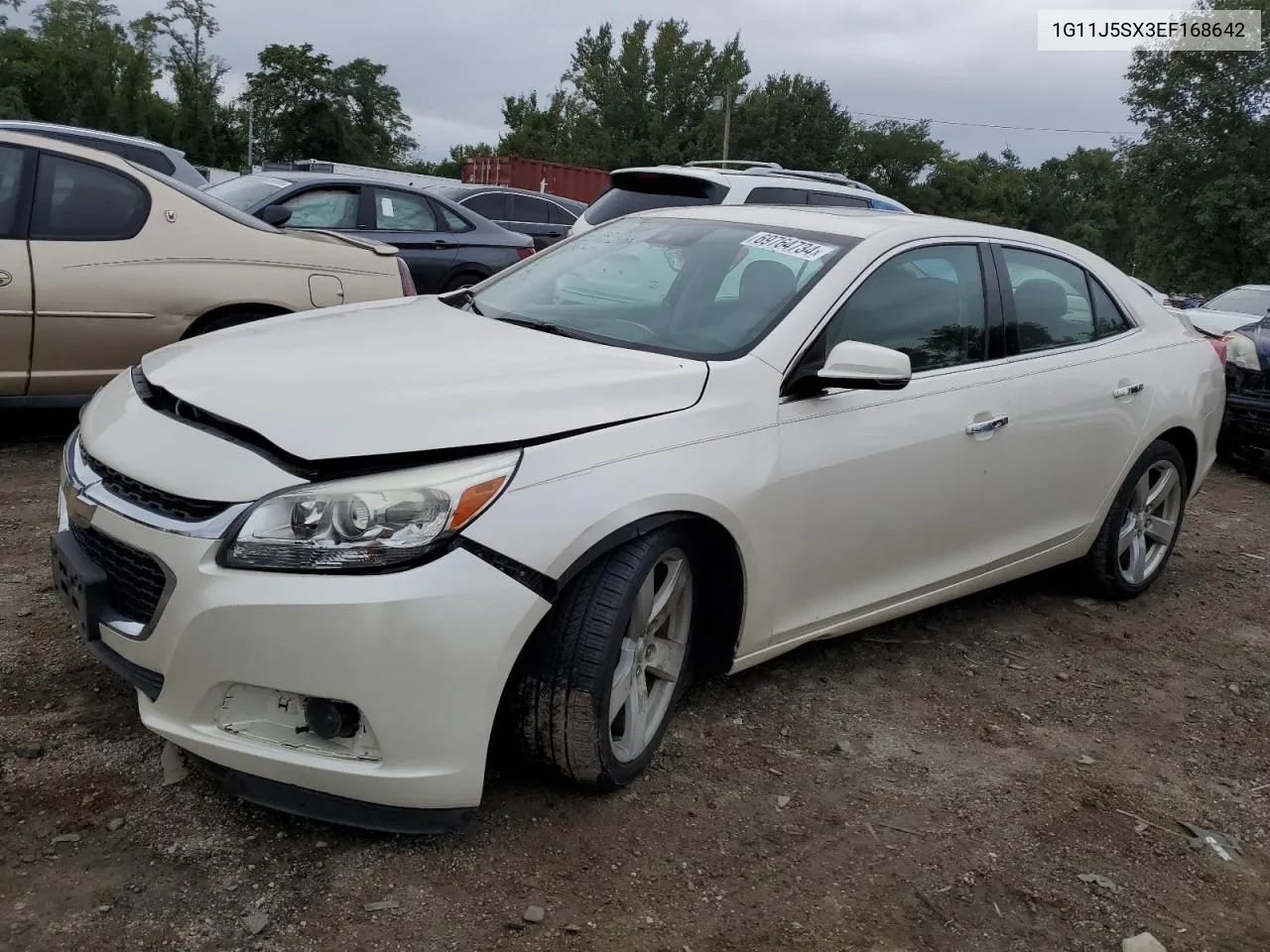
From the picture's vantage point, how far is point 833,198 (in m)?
9.57

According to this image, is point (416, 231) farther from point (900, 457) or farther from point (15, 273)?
point (900, 457)

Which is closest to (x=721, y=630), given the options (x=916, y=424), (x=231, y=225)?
(x=916, y=424)

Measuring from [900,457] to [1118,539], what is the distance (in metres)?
1.72

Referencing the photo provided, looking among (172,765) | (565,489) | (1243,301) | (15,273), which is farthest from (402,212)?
(1243,301)

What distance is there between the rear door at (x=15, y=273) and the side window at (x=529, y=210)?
9.35 m

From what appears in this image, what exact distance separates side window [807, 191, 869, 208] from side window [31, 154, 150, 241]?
540cm

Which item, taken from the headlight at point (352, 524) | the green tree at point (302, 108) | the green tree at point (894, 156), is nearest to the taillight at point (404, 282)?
the headlight at point (352, 524)

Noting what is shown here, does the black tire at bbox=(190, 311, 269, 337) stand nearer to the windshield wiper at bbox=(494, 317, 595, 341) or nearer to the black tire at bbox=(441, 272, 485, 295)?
the windshield wiper at bbox=(494, 317, 595, 341)

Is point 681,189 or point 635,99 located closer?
point 681,189

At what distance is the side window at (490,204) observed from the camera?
13.5m

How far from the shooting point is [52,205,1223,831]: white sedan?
7.66 feet

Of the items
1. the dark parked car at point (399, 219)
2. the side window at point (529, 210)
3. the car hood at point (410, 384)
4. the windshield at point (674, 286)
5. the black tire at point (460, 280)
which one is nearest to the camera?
the car hood at point (410, 384)

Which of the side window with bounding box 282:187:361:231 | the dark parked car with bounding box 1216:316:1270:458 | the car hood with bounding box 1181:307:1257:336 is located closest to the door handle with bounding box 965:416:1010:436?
the dark parked car with bounding box 1216:316:1270:458

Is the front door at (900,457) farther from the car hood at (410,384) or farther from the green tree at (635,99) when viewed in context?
the green tree at (635,99)
